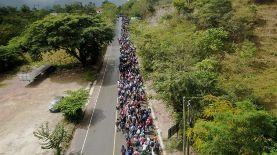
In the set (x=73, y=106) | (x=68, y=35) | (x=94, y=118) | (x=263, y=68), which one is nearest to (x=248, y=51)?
(x=263, y=68)

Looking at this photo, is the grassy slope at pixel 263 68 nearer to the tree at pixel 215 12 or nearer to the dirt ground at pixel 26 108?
the tree at pixel 215 12

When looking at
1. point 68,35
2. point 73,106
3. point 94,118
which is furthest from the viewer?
point 68,35

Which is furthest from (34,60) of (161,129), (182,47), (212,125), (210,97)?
(212,125)

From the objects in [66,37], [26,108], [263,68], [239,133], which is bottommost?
[26,108]

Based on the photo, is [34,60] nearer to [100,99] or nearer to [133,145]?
[100,99]

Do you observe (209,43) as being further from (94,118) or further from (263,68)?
(94,118)

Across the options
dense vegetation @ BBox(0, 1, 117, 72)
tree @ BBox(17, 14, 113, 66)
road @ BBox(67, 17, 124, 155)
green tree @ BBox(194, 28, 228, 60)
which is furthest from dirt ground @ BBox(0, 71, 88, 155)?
green tree @ BBox(194, 28, 228, 60)
